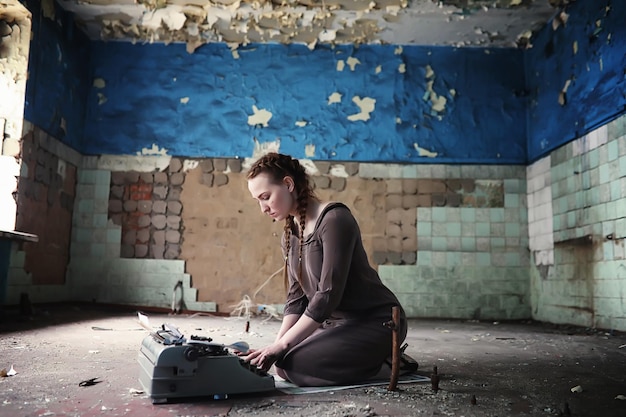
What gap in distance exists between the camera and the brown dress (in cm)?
208

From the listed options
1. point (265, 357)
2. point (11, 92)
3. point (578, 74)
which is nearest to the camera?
point (265, 357)

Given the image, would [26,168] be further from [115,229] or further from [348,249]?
[348,249]

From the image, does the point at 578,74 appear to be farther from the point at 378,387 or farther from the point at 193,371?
the point at 193,371

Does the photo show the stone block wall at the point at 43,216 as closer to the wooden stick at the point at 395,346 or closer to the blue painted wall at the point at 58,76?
the blue painted wall at the point at 58,76

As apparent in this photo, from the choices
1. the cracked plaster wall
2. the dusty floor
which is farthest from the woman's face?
the cracked plaster wall

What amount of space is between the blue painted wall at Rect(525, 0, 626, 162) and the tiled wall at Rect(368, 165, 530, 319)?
0.84 meters

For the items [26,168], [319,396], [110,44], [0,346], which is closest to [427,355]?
[319,396]

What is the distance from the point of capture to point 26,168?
16.4 ft

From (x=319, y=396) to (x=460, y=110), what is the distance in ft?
16.7

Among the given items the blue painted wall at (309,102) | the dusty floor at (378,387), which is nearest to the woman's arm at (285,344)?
the dusty floor at (378,387)

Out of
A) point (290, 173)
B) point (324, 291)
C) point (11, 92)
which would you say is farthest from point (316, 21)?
point (324, 291)

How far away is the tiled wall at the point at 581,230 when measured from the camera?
456cm

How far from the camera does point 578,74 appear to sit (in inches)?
206

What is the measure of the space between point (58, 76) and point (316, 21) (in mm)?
2918
